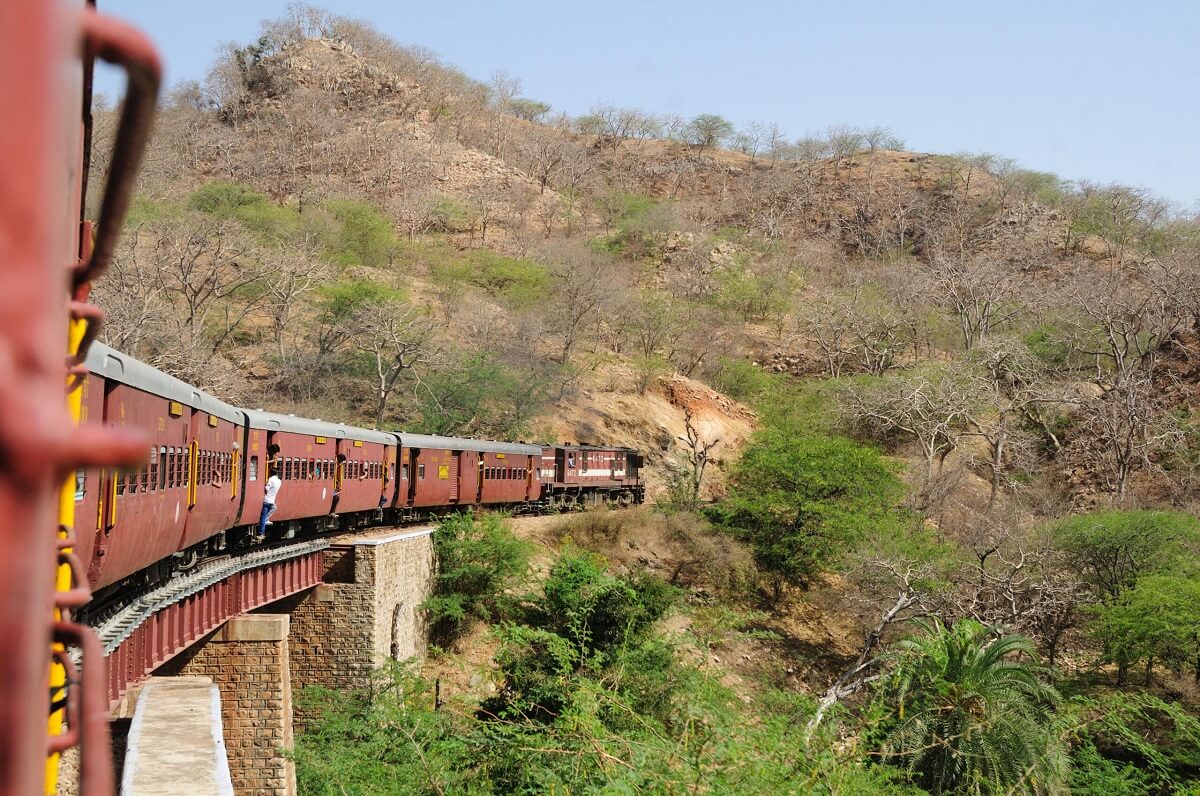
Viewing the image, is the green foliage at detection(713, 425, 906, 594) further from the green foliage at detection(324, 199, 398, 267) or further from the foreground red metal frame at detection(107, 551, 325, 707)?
the green foliage at detection(324, 199, 398, 267)

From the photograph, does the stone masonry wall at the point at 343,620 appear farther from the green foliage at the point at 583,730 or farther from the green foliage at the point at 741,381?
the green foliage at the point at 741,381

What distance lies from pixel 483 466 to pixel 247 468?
16.9 metres

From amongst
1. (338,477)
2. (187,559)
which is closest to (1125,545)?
(338,477)

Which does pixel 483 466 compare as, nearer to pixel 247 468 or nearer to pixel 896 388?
pixel 247 468

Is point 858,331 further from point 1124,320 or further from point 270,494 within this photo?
point 270,494

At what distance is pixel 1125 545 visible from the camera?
35.0m

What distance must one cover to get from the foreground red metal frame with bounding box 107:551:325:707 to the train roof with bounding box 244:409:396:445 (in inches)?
91.7

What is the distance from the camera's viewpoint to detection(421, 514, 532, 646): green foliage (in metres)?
30.9

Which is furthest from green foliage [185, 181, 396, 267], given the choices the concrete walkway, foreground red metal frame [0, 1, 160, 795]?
foreground red metal frame [0, 1, 160, 795]

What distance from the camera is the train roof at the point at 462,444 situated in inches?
1141

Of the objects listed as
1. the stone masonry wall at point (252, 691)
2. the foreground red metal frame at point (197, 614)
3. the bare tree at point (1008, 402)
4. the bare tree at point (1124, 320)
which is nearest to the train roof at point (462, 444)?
the foreground red metal frame at point (197, 614)

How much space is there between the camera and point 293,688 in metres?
24.5

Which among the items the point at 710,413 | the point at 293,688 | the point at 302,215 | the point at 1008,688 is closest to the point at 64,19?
the point at 1008,688

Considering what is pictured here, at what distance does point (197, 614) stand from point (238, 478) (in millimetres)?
2403
